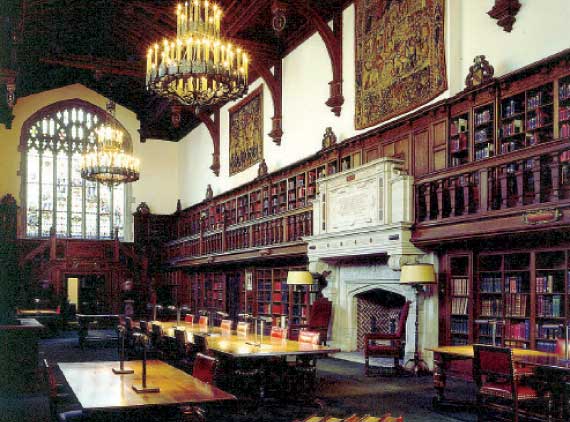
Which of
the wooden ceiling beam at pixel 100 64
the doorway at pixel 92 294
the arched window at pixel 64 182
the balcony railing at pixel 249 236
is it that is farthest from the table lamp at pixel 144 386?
the arched window at pixel 64 182

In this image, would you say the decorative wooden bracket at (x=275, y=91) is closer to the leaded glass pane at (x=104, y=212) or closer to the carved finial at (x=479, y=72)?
the carved finial at (x=479, y=72)

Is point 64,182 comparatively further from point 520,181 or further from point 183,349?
point 520,181

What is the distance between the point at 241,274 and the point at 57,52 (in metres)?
8.16

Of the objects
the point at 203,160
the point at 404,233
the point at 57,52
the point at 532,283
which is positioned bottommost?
the point at 532,283

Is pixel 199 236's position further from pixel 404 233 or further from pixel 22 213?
pixel 404 233

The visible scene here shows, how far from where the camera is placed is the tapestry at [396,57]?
10.2 meters

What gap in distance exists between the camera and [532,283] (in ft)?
27.0

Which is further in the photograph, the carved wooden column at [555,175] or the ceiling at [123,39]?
the ceiling at [123,39]

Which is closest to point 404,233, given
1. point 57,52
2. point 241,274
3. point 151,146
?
point 241,274

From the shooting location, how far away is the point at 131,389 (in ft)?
15.8

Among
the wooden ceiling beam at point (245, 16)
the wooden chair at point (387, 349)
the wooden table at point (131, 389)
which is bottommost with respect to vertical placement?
the wooden chair at point (387, 349)

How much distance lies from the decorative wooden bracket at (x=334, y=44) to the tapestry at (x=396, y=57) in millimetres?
690

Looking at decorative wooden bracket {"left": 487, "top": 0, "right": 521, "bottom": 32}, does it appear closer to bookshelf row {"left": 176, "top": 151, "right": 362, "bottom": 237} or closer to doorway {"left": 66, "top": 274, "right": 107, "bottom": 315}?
bookshelf row {"left": 176, "top": 151, "right": 362, "bottom": 237}

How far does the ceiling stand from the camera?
14953 millimetres
